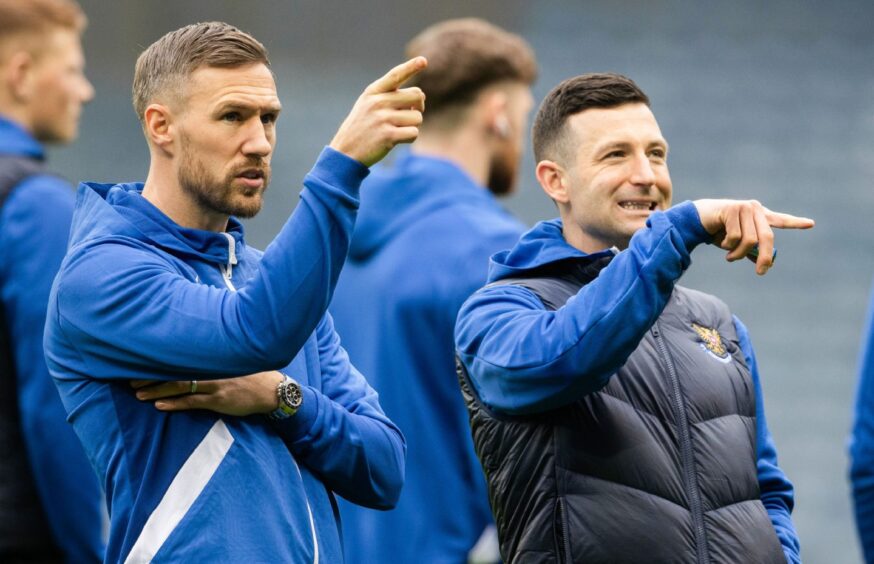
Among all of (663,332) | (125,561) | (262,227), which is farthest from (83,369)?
(262,227)

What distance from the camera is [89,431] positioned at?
90.7 inches

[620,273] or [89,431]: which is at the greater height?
[620,273]

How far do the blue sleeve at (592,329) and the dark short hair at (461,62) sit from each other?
1.82 meters

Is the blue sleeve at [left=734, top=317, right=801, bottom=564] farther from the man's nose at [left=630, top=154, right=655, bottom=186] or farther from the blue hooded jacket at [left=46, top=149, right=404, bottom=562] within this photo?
the blue hooded jacket at [left=46, top=149, right=404, bottom=562]

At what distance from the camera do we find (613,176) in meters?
2.70

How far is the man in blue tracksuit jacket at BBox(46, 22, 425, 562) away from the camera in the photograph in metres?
2.15

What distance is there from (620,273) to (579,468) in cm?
36

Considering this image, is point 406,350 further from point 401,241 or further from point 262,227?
point 262,227

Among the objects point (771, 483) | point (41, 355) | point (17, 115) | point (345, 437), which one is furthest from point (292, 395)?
point (17, 115)

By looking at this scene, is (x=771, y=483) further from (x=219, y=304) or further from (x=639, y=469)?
(x=219, y=304)

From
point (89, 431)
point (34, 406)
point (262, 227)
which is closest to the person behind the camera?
point (89, 431)

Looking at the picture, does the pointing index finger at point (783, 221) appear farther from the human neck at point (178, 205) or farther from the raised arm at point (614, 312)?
the human neck at point (178, 205)

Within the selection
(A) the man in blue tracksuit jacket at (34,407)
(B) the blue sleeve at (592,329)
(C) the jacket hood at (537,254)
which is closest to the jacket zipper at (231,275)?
(B) the blue sleeve at (592,329)

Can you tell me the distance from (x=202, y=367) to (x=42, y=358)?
1.54 metres
